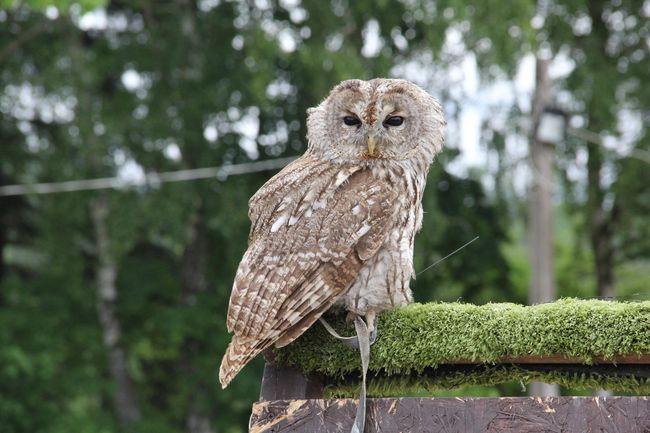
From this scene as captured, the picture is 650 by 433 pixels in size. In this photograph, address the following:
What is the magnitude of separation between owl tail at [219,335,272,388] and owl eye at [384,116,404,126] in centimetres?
91

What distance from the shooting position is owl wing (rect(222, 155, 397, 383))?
3.29 metres

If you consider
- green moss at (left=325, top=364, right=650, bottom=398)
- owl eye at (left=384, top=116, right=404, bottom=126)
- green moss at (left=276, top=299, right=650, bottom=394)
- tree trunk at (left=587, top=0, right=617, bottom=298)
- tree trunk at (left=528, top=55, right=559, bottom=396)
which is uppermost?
tree trunk at (left=587, top=0, right=617, bottom=298)

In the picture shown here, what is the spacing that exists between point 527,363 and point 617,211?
11498 mm

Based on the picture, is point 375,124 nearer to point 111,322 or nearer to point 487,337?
point 487,337

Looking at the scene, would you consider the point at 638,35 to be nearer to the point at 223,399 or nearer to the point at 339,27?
the point at 339,27

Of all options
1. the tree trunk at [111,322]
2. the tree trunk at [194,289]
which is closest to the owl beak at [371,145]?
the tree trunk at [111,322]

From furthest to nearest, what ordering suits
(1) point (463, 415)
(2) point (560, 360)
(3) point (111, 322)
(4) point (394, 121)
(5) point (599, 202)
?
(5) point (599, 202)
(3) point (111, 322)
(4) point (394, 121)
(2) point (560, 360)
(1) point (463, 415)

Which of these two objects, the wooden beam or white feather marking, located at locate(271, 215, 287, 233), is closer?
the wooden beam

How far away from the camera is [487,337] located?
294 centimetres

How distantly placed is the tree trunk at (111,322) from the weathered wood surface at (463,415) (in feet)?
31.4

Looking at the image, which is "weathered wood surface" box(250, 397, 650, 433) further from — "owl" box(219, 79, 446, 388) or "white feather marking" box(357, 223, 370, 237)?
"white feather marking" box(357, 223, 370, 237)

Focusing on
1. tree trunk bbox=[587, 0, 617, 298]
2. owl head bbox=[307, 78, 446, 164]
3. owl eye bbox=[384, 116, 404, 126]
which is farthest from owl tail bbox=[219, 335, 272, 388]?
tree trunk bbox=[587, 0, 617, 298]

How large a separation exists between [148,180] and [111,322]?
2.11m

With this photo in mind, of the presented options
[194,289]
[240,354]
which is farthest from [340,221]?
[194,289]
